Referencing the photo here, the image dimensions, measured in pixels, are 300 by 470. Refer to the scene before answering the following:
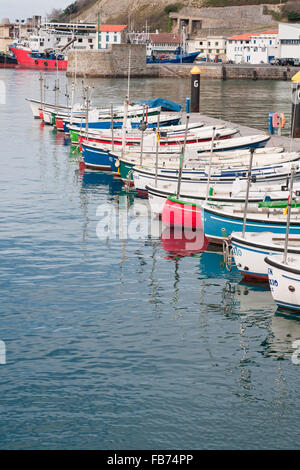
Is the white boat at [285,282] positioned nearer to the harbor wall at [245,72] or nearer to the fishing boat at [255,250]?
the fishing boat at [255,250]

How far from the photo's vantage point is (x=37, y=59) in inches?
6496

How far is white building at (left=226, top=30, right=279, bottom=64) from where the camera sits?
6053 inches

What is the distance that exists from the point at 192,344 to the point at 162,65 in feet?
411

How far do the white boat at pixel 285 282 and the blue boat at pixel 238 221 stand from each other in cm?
441

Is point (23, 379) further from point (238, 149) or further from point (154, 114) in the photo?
point (154, 114)

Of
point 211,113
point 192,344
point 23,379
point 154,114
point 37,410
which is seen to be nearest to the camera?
point 37,410

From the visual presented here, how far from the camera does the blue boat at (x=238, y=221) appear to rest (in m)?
27.5

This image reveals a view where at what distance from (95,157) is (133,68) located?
92.8 metres

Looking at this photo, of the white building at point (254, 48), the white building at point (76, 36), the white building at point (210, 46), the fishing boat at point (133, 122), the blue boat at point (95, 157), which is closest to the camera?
the blue boat at point (95, 157)

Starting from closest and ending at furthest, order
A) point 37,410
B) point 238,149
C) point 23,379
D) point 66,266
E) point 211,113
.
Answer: point 37,410, point 23,379, point 66,266, point 238,149, point 211,113

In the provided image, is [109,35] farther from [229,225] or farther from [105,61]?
[229,225]

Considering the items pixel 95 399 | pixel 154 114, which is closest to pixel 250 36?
pixel 154 114

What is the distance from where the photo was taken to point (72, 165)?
50.6m

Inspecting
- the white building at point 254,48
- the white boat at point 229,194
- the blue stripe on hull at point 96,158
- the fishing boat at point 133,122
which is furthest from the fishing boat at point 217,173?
the white building at point 254,48
